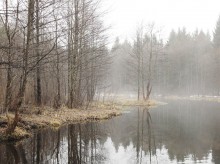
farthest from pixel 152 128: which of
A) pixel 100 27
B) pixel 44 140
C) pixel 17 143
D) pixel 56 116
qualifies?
pixel 100 27

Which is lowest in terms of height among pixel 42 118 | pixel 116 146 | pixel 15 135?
pixel 116 146

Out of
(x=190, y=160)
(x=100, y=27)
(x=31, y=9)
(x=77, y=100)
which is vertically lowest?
(x=190, y=160)

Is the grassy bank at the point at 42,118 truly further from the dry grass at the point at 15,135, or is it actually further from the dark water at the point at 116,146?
the dark water at the point at 116,146

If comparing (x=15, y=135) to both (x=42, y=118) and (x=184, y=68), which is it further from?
(x=184, y=68)

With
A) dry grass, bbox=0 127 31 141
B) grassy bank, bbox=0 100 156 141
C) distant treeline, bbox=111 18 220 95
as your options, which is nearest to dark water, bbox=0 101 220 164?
dry grass, bbox=0 127 31 141

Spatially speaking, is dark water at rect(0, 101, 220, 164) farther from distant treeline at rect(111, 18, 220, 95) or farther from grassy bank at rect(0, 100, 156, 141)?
distant treeline at rect(111, 18, 220, 95)

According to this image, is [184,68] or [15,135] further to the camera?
[184,68]

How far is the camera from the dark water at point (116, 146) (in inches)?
490

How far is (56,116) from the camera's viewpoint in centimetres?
2211

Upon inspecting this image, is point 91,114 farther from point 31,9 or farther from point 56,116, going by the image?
point 31,9

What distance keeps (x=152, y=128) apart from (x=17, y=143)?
10.5m

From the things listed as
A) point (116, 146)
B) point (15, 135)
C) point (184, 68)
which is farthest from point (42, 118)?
point (184, 68)

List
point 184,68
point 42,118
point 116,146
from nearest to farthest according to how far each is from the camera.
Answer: point 116,146 < point 42,118 < point 184,68

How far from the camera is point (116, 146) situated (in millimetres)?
15633
